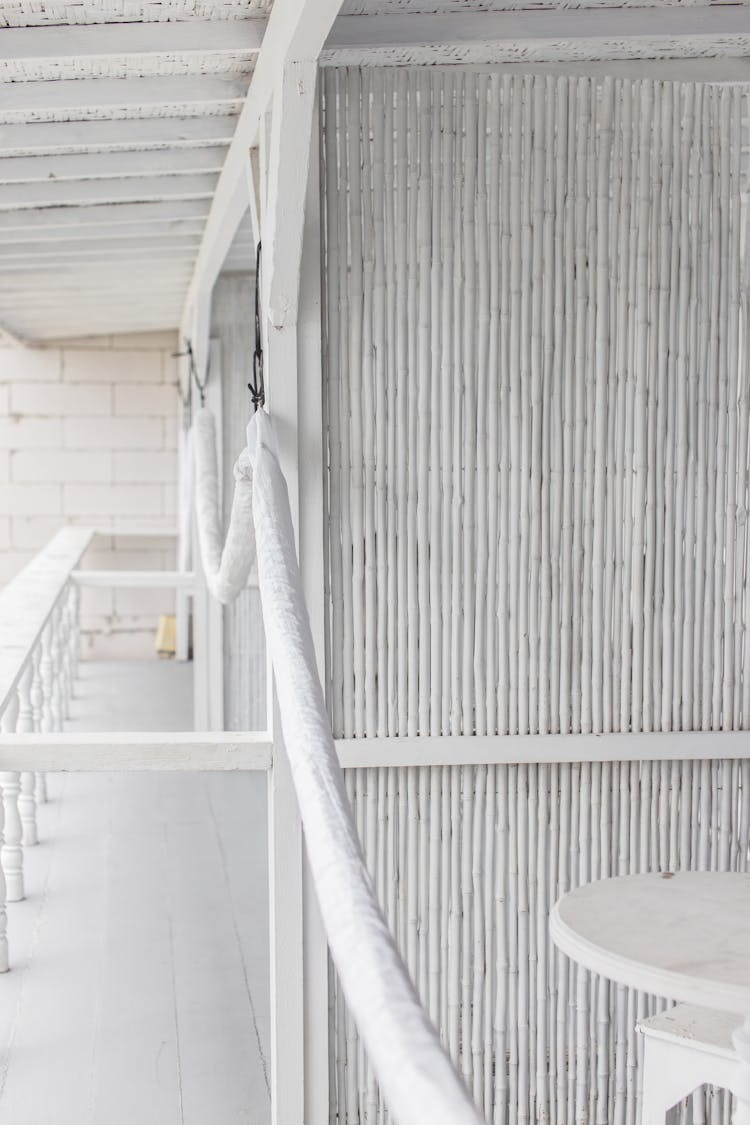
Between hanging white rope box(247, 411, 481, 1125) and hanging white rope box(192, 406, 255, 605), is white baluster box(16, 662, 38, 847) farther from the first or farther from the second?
hanging white rope box(247, 411, 481, 1125)

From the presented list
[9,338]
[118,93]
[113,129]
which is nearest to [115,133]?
[113,129]

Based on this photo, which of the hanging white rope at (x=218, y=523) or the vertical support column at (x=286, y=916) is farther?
the hanging white rope at (x=218, y=523)

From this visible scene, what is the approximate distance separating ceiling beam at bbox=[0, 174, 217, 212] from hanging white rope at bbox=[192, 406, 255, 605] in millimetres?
1087

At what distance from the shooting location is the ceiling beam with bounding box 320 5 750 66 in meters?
2.64

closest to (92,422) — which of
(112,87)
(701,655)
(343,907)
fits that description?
(112,87)

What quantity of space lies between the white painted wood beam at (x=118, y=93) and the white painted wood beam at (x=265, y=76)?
74 mm

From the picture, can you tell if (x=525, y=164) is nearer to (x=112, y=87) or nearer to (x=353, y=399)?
(x=353, y=399)

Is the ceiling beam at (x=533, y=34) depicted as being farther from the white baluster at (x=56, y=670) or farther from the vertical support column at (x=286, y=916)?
the white baluster at (x=56, y=670)

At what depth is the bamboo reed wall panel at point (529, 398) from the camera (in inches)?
A: 107

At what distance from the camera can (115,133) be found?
337 cm

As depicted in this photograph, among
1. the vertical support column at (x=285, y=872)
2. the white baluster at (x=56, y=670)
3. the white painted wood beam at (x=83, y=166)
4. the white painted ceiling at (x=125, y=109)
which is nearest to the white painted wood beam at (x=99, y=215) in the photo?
the white painted ceiling at (x=125, y=109)

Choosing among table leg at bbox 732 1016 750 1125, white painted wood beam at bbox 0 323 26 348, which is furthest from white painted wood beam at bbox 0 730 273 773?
white painted wood beam at bbox 0 323 26 348

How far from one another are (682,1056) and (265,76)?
6.68 feet

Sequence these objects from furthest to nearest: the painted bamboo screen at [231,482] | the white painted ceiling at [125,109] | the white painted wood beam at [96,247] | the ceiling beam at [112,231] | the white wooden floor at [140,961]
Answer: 1. the painted bamboo screen at [231,482]
2. the white painted wood beam at [96,247]
3. the ceiling beam at [112,231]
4. the white wooden floor at [140,961]
5. the white painted ceiling at [125,109]
